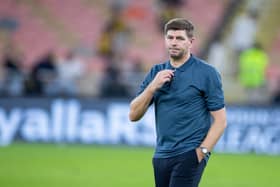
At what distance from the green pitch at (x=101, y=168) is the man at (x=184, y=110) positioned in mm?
6106

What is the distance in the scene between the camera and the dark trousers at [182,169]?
23.6 feet

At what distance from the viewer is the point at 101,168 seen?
Answer: 52.0ft

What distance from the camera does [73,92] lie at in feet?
71.3

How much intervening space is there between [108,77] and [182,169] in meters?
15.8

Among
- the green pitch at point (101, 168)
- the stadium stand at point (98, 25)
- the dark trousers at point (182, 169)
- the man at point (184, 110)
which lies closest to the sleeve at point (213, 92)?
the man at point (184, 110)

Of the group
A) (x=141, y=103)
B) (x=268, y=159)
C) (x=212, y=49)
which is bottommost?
(x=268, y=159)

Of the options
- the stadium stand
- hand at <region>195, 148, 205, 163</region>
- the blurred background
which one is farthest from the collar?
the stadium stand

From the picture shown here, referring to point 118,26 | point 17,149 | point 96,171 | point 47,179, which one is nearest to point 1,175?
point 47,179

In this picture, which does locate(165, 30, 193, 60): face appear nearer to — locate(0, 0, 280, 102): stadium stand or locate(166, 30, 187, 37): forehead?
locate(166, 30, 187, 37): forehead

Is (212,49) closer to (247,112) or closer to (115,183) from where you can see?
(247,112)

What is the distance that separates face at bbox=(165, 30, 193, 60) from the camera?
281 inches

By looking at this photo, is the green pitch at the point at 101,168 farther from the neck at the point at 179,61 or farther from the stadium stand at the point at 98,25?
the stadium stand at the point at 98,25

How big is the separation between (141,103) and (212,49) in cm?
1878

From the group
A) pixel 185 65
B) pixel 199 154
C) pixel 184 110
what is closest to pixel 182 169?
pixel 199 154
